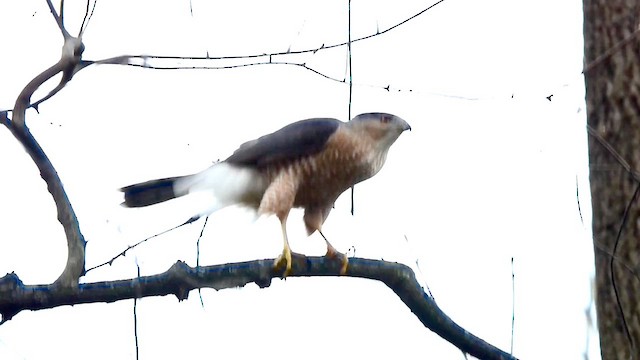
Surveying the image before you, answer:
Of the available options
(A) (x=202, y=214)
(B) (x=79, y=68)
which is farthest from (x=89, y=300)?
(A) (x=202, y=214)

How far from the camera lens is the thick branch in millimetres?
2803

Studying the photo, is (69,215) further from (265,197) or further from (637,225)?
(637,225)

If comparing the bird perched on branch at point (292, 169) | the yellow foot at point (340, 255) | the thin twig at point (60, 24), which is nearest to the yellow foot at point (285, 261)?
the yellow foot at point (340, 255)

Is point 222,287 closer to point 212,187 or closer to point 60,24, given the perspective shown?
point 60,24

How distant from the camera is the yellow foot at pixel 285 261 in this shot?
3313 millimetres

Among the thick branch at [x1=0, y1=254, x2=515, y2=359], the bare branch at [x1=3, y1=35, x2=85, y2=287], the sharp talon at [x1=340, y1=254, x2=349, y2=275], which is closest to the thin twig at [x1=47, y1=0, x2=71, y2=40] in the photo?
the bare branch at [x1=3, y1=35, x2=85, y2=287]

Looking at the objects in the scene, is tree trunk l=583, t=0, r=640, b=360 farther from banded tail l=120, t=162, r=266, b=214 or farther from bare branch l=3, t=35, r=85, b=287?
bare branch l=3, t=35, r=85, b=287

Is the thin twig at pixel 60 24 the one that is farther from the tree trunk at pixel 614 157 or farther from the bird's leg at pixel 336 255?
the tree trunk at pixel 614 157

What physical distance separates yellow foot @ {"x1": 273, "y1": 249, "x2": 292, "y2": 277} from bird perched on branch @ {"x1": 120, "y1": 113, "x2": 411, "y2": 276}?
1.30 ft

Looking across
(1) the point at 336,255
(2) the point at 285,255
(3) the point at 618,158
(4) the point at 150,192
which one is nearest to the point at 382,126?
(1) the point at 336,255

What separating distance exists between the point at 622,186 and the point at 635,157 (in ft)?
0.36

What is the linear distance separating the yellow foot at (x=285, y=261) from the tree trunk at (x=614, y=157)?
1.02m

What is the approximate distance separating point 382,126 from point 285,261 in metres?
0.95

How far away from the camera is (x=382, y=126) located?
164 inches
